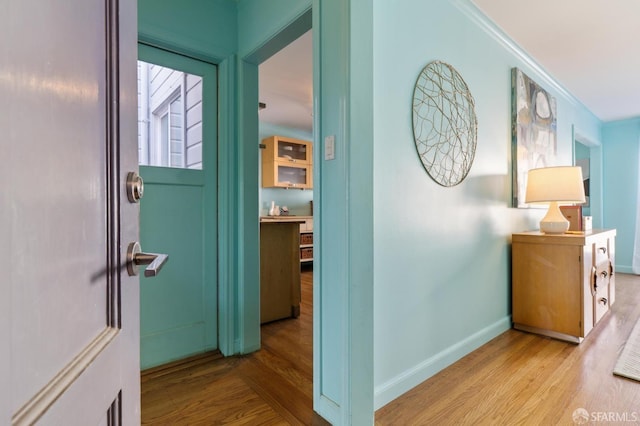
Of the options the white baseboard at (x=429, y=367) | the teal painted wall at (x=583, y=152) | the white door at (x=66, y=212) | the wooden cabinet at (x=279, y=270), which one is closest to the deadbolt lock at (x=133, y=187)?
the white door at (x=66, y=212)

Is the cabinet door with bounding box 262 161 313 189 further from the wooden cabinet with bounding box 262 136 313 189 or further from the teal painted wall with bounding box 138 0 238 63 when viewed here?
the teal painted wall with bounding box 138 0 238 63

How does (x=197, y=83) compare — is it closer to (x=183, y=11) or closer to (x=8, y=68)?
(x=183, y=11)

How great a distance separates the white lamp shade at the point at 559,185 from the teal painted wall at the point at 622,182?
357 centimetres

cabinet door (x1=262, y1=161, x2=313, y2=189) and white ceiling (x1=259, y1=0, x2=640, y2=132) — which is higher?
white ceiling (x1=259, y1=0, x2=640, y2=132)

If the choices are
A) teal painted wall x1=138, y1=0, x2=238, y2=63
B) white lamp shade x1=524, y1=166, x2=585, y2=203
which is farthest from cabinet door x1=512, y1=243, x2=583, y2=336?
teal painted wall x1=138, y1=0, x2=238, y2=63

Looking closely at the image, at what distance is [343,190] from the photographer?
133 cm

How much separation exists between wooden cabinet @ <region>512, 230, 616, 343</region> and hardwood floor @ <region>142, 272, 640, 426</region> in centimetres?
17

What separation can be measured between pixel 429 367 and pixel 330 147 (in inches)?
55.4

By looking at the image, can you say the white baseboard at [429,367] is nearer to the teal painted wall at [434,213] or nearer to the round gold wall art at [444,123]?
the teal painted wall at [434,213]

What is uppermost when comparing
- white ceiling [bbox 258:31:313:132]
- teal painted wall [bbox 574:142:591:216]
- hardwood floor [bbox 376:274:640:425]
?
white ceiling [bbox 258:31:313:132]

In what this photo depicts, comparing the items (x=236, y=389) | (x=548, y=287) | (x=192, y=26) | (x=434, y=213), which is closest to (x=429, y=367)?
(x=434, y=213)

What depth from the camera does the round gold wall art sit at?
1826mm

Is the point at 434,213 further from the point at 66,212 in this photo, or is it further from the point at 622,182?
the point at 622,182

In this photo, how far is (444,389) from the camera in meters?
1.72
